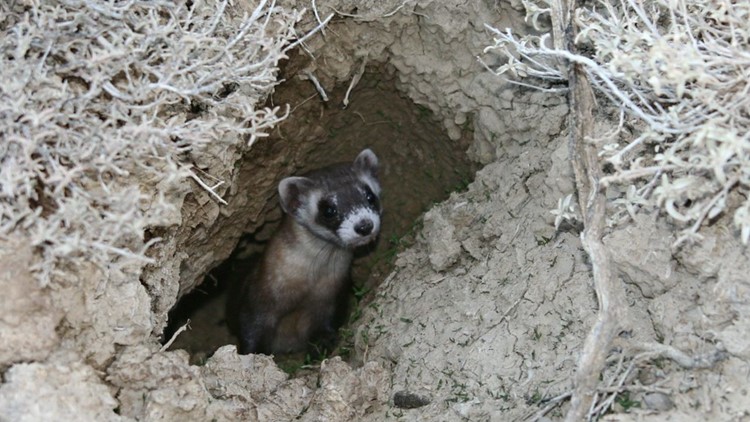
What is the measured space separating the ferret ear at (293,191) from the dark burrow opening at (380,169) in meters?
0.33

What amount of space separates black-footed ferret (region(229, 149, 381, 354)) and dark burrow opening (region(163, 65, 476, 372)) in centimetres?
22

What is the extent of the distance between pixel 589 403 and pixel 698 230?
82cm

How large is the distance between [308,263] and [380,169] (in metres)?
1.03

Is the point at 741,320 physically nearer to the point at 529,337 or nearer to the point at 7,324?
the point at 529,337

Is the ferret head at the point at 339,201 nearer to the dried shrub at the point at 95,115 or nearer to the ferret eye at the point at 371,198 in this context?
the ferret eye at the point at 371,198

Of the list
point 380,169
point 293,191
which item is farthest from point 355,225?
point 380,169

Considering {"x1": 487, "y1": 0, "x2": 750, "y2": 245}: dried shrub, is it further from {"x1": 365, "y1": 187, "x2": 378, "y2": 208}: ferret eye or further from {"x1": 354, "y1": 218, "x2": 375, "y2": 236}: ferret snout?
{"x1": 365, "y1": 187, "x2": 378, "y2": 208}: ferret eye

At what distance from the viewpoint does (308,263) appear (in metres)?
5.98

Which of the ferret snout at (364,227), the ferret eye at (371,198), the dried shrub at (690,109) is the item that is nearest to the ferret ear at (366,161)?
the ferret eye at (371,198)

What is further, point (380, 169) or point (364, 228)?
point (380, 169)

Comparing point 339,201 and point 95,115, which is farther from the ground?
point 95,115

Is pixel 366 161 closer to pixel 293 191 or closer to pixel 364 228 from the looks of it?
pixel 293 191

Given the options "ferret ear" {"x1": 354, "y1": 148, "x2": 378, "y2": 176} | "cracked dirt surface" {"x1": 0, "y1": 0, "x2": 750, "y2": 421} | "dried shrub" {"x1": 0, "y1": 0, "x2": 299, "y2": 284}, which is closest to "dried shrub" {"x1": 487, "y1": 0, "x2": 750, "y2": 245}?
"cracked dirt surface" {"x1": 0, "y1": 0, "x2": 750, "y2": 421}

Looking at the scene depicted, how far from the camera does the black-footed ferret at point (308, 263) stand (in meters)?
5.61
